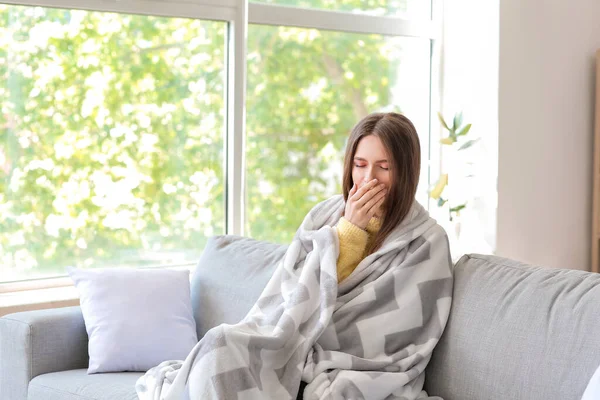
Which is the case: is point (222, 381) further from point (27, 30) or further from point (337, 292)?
point (27, 30)

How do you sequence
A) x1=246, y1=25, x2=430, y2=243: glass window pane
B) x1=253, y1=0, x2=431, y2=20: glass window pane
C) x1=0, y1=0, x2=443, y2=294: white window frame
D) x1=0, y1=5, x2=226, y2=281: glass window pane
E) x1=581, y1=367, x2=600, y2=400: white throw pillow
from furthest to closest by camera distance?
x1=253, y1=0, x2=431, y2=20: glass window pane → x1=246, y1=25, x2=430, y2=243: glass window pane → x1=0, y1=0, x2=443, y2=294: white window frame → x1=0, y1=5, x2=226, y2=281: glass window pane → x1=581, y1=367, x2=600, y2=400: white throw pillow

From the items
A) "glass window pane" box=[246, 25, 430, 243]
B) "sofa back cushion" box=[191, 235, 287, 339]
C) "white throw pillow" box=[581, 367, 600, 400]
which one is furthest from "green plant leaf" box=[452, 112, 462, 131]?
"white throw pillow" box=[581, 367, 600, 400]

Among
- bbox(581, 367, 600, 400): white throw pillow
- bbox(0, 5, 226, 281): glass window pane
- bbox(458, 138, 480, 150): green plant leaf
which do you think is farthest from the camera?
bbox(458, 138, 480, 150): green plant leaf

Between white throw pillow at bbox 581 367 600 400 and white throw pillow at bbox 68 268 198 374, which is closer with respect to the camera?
white throw pillow at bbox 581 367 600 400

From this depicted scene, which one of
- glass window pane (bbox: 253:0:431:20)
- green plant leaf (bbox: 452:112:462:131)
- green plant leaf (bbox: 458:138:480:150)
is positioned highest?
glass window pane (bbox: 253:0:431:20)

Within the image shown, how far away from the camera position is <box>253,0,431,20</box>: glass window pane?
13.5ft

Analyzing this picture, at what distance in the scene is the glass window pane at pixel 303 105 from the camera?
4023mm

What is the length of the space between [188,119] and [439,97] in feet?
4.83

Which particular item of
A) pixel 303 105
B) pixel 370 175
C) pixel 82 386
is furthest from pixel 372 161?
pixel 303 105

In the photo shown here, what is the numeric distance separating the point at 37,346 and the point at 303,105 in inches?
76.6

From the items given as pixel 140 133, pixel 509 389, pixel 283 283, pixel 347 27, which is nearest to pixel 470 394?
pixel 509 389

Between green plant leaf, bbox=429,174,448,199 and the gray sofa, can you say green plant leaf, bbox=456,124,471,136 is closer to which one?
green plant leaf, bbox=429,174,448,199

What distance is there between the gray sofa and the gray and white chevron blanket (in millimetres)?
80

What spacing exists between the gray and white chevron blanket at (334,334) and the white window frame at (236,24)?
1.43m
